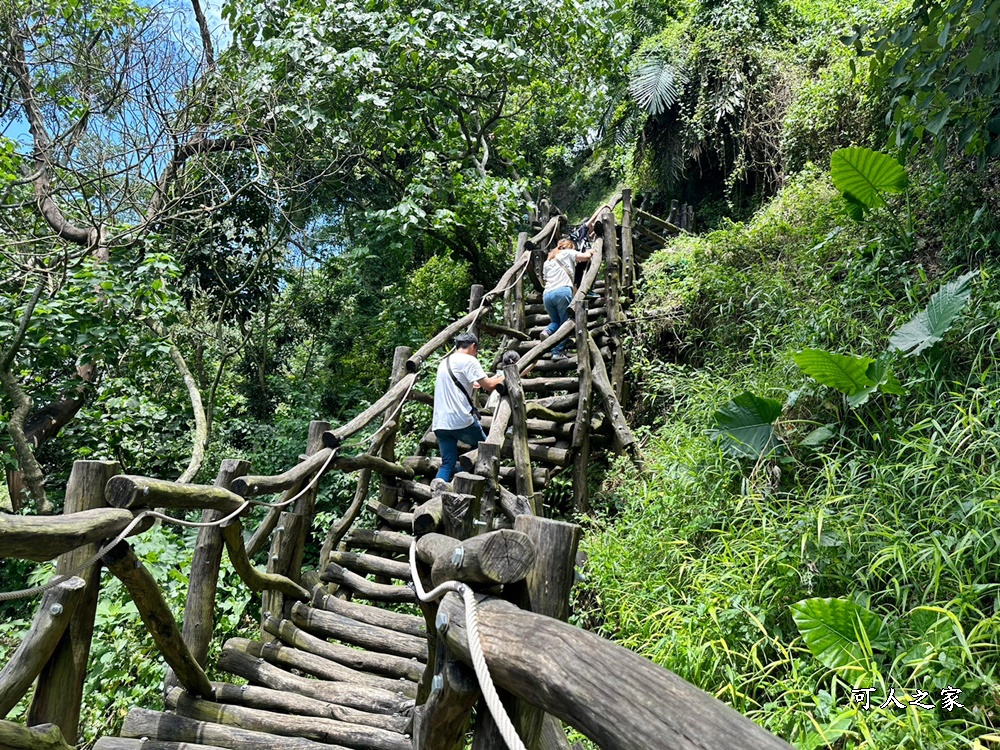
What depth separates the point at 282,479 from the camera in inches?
156

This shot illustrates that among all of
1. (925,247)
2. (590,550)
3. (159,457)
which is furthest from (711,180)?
(159,457)

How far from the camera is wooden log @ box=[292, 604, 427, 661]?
4.11 metres

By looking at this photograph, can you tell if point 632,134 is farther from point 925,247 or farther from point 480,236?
point 925,247

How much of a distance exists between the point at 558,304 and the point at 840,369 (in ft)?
13.7

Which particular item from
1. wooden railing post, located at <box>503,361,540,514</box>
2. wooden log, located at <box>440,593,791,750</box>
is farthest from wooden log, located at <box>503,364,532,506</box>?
wooden log, located at <box>440,593,791,750</box>

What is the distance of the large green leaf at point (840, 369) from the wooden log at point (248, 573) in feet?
11.2

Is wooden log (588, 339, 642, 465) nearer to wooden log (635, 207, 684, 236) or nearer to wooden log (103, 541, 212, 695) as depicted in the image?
wooden log (103, 541, 212, 695)

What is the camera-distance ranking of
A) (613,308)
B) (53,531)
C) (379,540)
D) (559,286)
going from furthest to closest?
(613,308) < (559,286) < (379,540) < (53,531)

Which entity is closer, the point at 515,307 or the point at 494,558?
the point at 494,558

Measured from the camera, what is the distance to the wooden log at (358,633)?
4.11m

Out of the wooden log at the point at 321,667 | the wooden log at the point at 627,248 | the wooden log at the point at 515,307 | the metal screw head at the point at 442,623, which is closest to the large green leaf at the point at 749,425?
the wooden log at the point at 321,667

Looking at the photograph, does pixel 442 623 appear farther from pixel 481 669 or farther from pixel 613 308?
pixel 613 308

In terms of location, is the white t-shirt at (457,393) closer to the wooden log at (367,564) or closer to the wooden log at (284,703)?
the wooden log at (367,564)

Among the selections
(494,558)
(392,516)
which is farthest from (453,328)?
(494,558)
